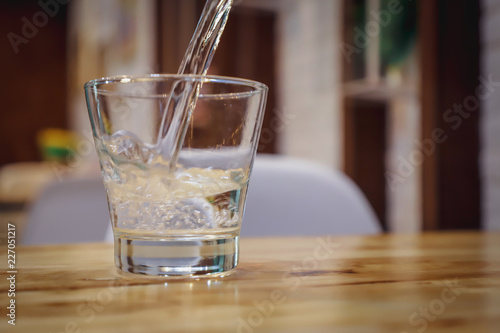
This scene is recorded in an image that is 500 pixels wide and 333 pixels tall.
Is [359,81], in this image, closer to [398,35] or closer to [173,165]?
[398,35]

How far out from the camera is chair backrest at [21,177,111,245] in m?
0.98

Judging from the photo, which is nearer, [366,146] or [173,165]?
[173,165]

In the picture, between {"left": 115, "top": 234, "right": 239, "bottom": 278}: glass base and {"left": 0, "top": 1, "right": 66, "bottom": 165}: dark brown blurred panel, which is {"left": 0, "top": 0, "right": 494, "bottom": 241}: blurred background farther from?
{"left": 115, "top": 234, "right": 239, "bottom": 278}: glass base

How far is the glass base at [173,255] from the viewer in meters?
0.37

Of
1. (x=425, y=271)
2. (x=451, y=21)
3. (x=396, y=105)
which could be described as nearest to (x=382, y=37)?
(x=396, y=105)

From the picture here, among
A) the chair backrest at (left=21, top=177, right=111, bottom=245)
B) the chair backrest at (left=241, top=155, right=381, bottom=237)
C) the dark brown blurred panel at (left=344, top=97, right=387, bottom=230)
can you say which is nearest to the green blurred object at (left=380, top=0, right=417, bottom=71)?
the dark brown blurred panel at (left=344, top=97, right=387, bottom=230)

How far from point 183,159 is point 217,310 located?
13 centimetres

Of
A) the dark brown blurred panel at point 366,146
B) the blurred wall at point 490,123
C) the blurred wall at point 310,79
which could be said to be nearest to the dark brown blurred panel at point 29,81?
the blurred wall at point 310,79

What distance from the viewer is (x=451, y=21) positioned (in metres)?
1.48

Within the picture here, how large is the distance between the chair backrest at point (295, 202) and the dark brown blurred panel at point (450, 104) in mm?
573

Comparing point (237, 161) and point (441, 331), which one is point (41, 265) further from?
point (441, 331)

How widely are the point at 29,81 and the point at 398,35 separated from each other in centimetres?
597

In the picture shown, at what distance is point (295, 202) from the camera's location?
987 millimetres

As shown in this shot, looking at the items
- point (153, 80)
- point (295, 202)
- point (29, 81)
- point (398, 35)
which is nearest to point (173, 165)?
point (153, 80)
